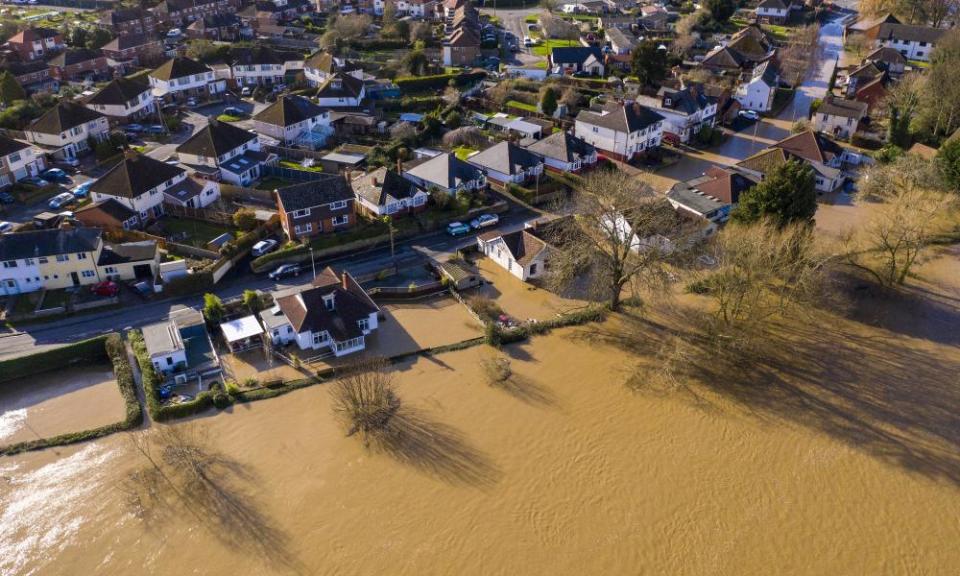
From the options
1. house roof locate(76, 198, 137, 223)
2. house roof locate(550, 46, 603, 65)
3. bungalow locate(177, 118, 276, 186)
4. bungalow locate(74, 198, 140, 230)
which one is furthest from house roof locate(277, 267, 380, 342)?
house roof locate(550, 46, 603, 65)

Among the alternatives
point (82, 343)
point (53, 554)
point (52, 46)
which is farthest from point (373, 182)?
point (52, 46)

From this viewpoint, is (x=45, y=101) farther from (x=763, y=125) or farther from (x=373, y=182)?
(x=763, y=125)

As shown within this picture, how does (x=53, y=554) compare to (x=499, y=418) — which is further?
(x=499, y=418)

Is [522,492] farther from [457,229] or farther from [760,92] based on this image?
[760,92]

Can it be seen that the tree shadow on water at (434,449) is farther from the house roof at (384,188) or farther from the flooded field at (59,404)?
the house roof at (384,188)

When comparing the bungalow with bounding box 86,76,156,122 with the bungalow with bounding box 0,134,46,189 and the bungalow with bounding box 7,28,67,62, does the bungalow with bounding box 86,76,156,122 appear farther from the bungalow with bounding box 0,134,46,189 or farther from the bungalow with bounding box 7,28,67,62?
the bungalow with bounding box 7,28,67,62
